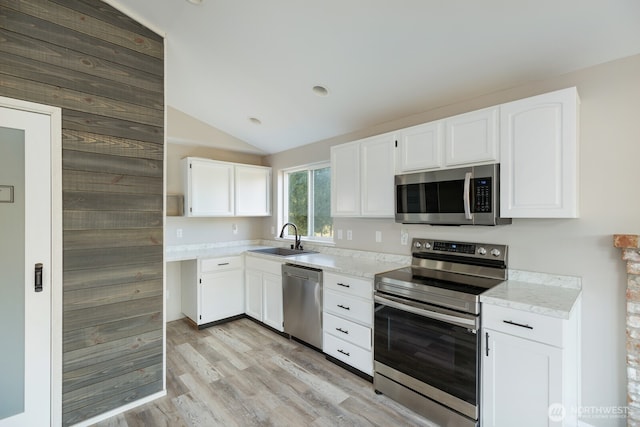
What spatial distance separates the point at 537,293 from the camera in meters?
1.87

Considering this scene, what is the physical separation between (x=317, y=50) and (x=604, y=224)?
2338 millimetres

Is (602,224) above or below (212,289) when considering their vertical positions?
above

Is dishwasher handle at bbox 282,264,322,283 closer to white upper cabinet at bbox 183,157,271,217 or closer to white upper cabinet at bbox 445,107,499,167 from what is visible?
white upper cabinet at bbox 183,157,271,217

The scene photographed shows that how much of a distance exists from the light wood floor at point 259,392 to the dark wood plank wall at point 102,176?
296 mm

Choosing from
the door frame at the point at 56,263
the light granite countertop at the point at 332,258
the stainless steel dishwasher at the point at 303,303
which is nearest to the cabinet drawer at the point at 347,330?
the stainless steel dishwasher at the point at 303,303

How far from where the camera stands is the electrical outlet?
291 cm

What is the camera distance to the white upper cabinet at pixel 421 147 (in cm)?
234

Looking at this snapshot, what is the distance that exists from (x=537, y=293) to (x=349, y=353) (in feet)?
5.13

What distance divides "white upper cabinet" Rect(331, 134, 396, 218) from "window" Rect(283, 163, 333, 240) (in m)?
0.74

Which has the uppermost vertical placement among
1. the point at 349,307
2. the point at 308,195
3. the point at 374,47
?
the point at 374,47

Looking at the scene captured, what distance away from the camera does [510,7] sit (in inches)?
65.6

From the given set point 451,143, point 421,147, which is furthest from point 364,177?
point 451,143

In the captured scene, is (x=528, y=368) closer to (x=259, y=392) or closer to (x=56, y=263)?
(x=259, y=392)

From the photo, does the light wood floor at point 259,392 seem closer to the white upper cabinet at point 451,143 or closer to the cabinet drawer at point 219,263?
the cabinet drawer at point 219,263
